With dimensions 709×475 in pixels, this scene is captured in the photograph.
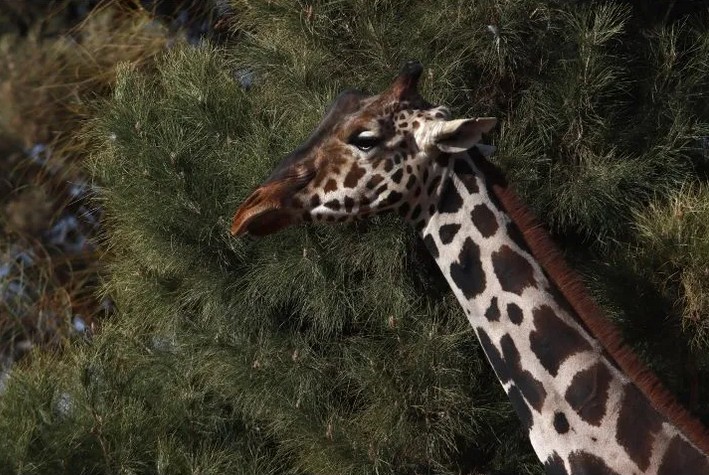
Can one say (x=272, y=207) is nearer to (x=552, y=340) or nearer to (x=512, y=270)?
(x=512, y=270)

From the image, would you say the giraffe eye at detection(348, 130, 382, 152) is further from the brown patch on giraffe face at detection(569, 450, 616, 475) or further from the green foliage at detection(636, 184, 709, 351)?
the green foliage at detection(636, 184, 709, 351)

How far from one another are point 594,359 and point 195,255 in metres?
1.48

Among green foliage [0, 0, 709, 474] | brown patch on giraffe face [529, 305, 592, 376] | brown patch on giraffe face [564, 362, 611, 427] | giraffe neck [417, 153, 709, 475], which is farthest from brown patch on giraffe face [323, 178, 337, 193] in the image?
green foliage [0, 0, 709, 474]

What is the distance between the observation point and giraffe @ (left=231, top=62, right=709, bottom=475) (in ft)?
7.93

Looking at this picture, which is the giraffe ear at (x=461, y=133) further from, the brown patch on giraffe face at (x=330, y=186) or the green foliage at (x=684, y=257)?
the green foliage at (x=684, y=257)

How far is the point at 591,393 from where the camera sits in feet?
7.99

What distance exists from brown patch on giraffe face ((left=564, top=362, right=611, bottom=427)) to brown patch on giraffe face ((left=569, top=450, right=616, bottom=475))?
65 mm

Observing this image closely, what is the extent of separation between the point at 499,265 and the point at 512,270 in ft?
0.10

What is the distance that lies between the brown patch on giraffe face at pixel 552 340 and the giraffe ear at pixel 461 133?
0.38 meters

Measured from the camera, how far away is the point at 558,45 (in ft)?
12.0

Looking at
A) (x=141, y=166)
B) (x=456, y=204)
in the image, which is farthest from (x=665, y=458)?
(x=141, y=166)

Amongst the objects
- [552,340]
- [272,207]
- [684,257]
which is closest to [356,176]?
[272,207]

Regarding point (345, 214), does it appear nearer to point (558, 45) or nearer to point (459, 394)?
point (459, 394)

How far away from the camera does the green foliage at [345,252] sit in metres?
3.38
